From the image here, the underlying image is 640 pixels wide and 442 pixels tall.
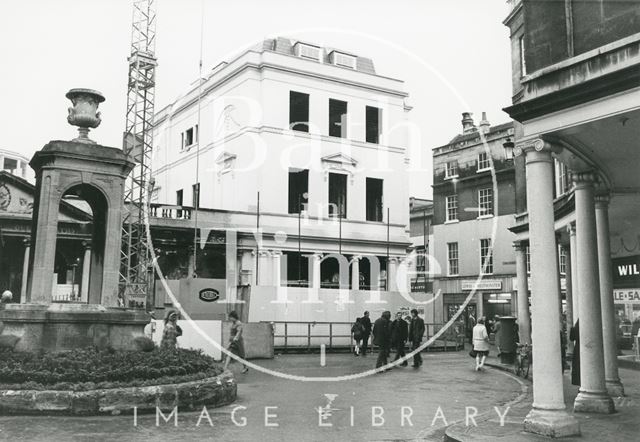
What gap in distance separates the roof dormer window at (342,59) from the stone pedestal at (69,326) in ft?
93.9

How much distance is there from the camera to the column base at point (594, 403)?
384 inches

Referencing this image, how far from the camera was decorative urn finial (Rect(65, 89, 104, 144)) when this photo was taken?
40.3 ft

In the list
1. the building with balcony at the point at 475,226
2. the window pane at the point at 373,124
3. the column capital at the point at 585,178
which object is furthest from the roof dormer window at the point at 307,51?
the column capital at the point at 585,178

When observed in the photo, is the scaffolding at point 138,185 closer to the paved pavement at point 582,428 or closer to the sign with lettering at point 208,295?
the sign with lettering at point 208,295

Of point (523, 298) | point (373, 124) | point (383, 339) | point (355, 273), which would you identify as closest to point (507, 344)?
point (383, 339)

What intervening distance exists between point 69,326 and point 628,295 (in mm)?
15795

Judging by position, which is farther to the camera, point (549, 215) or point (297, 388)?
point (297, 388)

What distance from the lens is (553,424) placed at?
7961 millimetres

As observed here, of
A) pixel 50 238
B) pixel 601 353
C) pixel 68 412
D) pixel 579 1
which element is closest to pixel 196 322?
pixel 50 238

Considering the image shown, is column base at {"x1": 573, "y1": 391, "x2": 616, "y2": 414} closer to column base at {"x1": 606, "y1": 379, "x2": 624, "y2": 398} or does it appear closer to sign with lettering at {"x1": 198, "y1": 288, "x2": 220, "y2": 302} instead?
column base at {"x1": 606, "y1": 379, "x2": 624, "y2": 398}

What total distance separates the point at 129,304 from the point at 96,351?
21.3 meters

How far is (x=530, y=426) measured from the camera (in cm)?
823

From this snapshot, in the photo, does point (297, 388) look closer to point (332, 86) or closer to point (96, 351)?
point (96, 351)

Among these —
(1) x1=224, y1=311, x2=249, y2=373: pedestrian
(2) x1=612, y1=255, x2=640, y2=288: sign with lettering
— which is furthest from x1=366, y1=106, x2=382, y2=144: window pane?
(1) x1=224, y1=311, x2=249, y2=373: pedestrian
